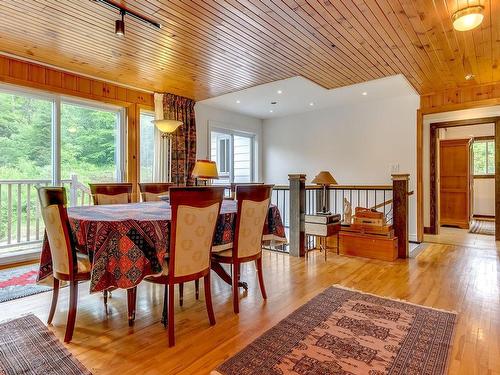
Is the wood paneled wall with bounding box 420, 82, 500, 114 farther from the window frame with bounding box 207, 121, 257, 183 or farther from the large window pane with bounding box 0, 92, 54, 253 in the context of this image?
the large window pane with bounding box 0, 92, 54, 253

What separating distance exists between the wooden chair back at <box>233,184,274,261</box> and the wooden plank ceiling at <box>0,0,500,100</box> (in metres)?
1.54

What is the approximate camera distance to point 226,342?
193 centimetres

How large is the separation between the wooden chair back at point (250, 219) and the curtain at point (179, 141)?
3.05m

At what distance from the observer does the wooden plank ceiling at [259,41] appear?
255 centimetres

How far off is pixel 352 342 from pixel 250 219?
1090 millimetres

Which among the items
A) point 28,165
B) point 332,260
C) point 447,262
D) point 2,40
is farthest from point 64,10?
point 447,262

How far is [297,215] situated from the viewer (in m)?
4.14

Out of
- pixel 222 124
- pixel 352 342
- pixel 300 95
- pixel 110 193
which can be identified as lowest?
pixel 352 342

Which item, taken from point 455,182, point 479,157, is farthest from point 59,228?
point 479,157

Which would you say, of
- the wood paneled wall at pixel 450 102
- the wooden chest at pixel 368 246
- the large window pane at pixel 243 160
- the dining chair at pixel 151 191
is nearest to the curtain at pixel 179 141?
the dining chair at pixel 151 191

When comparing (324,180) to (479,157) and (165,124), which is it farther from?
(479,157)

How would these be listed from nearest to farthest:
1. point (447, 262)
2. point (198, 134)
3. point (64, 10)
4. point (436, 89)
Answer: point (64, 10)
point (447, 262)
point (436, 89)
point (198, 134)

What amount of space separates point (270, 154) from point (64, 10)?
Result: 5079 millimetres

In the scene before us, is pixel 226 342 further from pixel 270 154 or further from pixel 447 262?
pixel 270 154
